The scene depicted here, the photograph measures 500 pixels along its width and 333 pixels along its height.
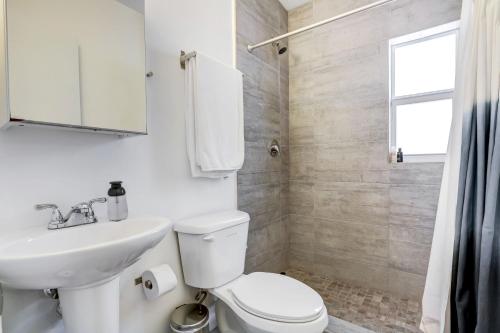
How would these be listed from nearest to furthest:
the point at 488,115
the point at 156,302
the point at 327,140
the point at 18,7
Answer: the point at 18,7 → the point at 488,115 → the point at 156,302 → the point at 327,140

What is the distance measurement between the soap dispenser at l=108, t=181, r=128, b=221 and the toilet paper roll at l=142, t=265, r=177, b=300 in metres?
0.34

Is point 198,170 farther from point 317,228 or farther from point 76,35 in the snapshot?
point 317,228

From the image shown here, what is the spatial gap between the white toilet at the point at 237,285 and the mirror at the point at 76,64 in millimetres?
651

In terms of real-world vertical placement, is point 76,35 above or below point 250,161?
above

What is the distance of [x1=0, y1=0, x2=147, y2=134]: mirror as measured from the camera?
0.80 meters

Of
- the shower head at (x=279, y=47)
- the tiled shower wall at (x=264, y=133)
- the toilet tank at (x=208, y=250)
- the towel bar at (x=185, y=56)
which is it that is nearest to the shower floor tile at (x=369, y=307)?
the tiled shower wall at (x=264, y=133)

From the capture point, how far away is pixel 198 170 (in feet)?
4.85

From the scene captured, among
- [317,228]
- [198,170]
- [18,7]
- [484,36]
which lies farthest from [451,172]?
[18,7]

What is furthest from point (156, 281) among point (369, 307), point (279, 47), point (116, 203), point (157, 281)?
point (279, 47)

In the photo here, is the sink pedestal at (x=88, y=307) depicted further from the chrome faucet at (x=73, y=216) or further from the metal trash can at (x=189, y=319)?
the metal trash can at (x=189, y=319)

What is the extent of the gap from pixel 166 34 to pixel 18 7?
682mm

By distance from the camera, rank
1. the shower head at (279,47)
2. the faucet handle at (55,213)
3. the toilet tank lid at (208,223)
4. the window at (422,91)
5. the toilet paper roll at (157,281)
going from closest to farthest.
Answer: the faucet handle at (55,213)
the toilet paper roll at (157,281)
the toilet tank lid at (208,223)
the window at (422,91)
the shower head at (279,47)

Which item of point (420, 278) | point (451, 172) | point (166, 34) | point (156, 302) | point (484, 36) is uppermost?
point (166, 34)

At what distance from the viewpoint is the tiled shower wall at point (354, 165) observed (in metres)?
1.89
